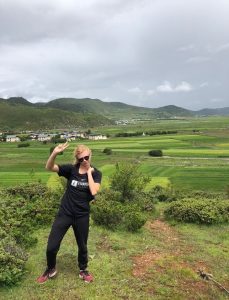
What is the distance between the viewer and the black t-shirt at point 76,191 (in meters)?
7.93

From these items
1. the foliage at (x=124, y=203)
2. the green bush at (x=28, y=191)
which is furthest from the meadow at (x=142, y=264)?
the green bush at (x=28, y=191)

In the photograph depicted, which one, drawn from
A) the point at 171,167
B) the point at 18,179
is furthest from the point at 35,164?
the point at 171,167

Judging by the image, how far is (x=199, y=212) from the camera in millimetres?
14430

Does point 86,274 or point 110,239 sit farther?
point 110,239

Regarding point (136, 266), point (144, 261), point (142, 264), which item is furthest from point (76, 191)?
point (144, 261)

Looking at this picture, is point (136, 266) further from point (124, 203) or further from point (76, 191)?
point (124, 203)

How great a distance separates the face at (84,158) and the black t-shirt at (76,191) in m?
0.19

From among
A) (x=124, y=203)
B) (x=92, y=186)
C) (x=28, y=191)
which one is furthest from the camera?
(x=124, y=203)

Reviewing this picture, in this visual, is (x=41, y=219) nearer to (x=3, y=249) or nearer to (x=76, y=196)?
(x=3, y=249)

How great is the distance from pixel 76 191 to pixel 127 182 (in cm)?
1096

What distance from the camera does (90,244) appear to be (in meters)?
10.9

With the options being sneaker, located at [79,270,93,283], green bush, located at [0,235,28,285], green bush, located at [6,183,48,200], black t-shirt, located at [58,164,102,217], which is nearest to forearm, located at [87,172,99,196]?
black t-shirt, located at [58,164,102,217]

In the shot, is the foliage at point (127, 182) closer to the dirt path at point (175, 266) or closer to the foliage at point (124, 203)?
the foliage at point (124, 203)

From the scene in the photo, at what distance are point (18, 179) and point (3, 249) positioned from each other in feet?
156
